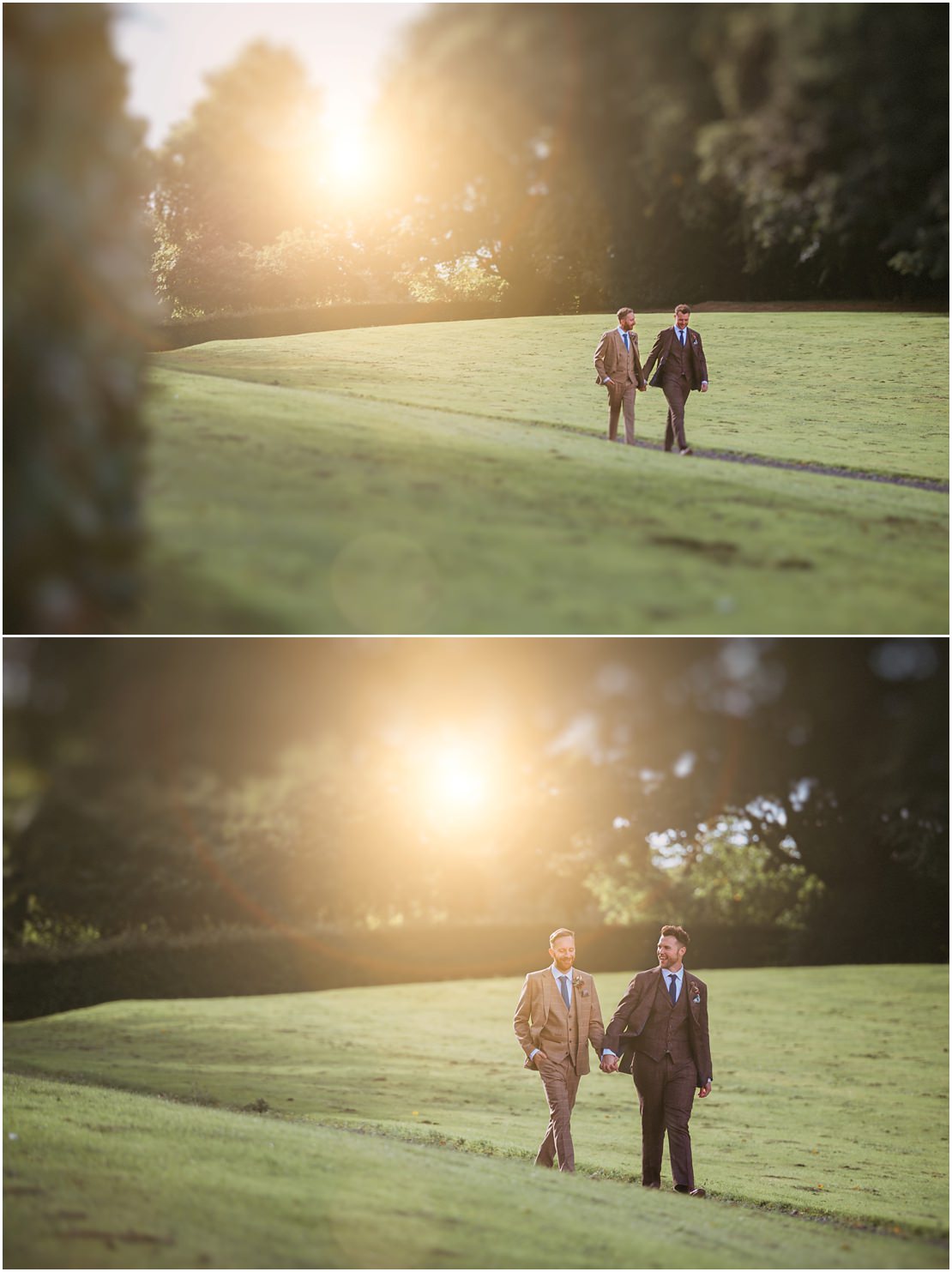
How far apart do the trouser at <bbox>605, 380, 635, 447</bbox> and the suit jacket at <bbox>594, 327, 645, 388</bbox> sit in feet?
0.49

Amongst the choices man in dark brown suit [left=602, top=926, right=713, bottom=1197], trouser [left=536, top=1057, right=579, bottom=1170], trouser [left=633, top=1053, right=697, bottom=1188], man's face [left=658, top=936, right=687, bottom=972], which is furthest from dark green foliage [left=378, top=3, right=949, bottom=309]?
trouser [left=536, top=1057, right=579, bottom=1170]

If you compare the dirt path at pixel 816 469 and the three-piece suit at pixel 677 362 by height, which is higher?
the three-piece suit at pixel 677 362

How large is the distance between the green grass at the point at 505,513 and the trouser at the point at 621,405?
1.20 ft

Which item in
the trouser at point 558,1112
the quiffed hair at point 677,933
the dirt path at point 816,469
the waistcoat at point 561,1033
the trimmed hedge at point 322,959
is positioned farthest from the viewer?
the trimmed hedge at point 322,959

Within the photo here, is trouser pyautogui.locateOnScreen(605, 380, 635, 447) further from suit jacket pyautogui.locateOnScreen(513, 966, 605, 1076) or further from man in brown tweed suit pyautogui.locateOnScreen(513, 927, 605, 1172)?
suit jacket pyautogui.locateOnScreen(513, 966, 605, 1076)

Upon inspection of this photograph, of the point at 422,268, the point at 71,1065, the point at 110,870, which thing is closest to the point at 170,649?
the point at 71,1065

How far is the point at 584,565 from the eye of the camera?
1126cm

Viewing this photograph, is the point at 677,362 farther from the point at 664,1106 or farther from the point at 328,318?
the point at 328,318

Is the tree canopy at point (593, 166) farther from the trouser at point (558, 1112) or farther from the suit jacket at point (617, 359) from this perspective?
the trouser at point (558, 1112)

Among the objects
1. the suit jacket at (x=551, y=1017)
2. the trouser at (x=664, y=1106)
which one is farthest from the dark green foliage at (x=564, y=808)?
the trouser at (x=664, y=1106)

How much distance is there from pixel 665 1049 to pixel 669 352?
32.5 feet

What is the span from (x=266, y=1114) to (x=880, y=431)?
1562cm

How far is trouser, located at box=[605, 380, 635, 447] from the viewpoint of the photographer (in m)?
15.7

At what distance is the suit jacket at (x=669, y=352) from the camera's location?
1527cm
